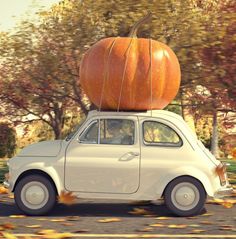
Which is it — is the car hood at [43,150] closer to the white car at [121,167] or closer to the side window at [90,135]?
the white car at [121,167]

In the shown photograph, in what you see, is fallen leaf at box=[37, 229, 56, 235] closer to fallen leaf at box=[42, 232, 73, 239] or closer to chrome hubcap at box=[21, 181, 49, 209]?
fallen leaf at box=[42, 232, 73, 239]

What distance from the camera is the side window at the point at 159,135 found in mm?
9055

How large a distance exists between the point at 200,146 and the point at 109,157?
4.66 ft

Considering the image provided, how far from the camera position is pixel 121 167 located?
8.83 m

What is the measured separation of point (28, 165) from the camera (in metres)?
8.92

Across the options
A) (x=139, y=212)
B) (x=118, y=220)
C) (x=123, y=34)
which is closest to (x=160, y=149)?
(x=139, y=212)

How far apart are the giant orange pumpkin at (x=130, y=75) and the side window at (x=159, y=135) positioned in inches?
14.2

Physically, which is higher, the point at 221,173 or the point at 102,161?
the point at 102,161

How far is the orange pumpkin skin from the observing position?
30.5ft

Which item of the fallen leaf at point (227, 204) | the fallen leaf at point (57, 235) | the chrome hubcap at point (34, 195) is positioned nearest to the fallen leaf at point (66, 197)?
the chrome hubcap at point (34, 195)

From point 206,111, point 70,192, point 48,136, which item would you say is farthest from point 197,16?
point 48,136

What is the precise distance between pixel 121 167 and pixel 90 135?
681mm

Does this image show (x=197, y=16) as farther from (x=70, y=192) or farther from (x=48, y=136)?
(x=48, y=136)

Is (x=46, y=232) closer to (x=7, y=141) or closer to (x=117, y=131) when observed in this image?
(x=117, y=131)
